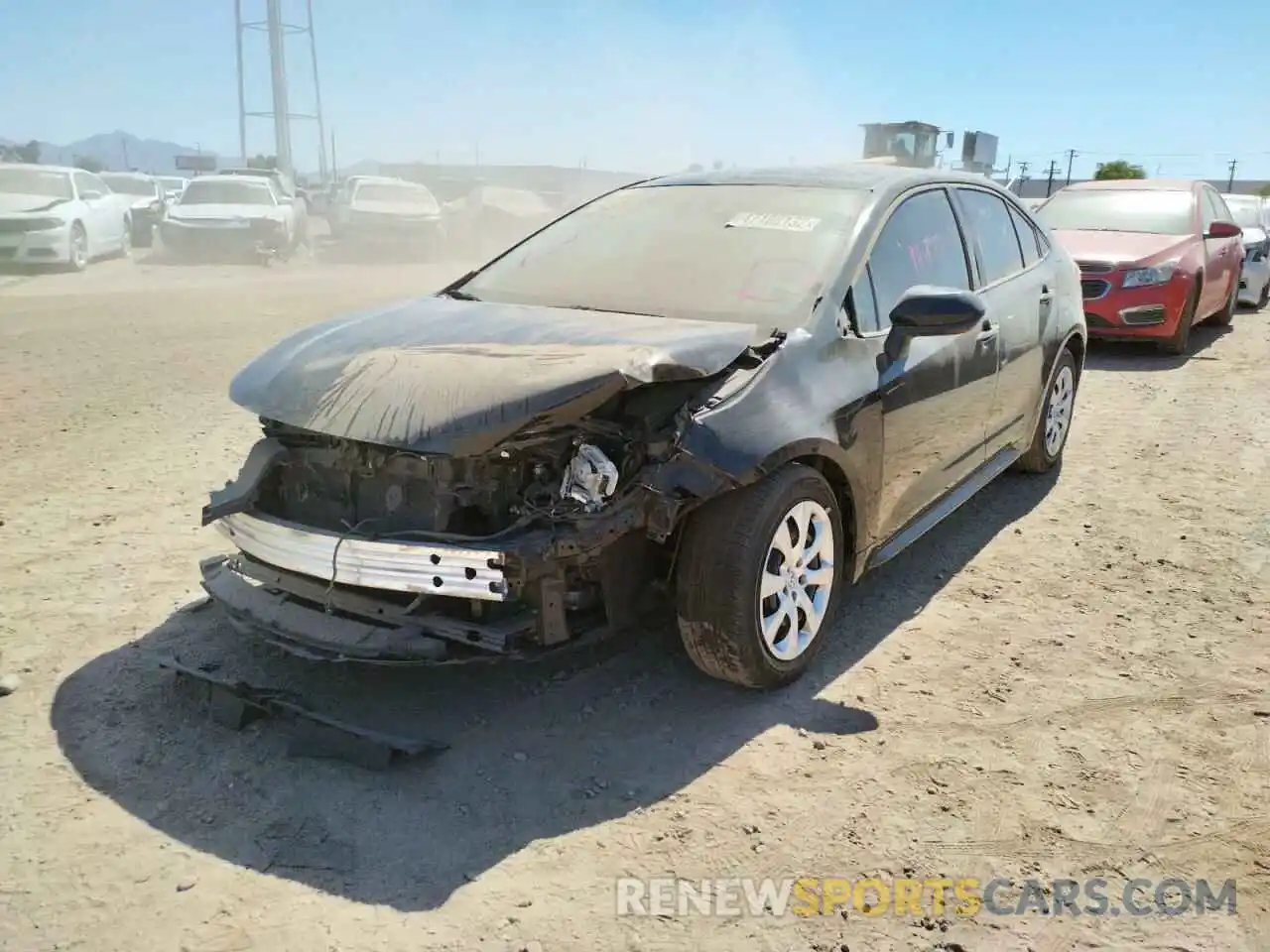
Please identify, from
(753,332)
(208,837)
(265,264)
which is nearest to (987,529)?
(753,332)

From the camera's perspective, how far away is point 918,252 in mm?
4012

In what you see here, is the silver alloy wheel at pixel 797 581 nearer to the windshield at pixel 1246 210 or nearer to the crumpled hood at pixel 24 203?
the windshield at pixel 1246 210

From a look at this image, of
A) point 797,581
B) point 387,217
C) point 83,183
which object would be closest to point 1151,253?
point 797,581

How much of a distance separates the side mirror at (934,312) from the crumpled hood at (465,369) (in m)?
0.57

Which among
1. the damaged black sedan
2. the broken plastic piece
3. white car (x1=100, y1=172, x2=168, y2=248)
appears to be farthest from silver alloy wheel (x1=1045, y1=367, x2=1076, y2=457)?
white car (x1=100, y1=172, x2=168, y2=248)

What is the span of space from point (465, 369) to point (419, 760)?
1147mm

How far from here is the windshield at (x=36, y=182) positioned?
1567 cm

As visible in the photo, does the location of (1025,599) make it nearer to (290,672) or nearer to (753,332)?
(753,332)

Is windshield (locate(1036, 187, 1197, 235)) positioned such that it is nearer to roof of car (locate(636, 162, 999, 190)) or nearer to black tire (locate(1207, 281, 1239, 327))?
black tire (locate(1207, 281, 1239, 327))

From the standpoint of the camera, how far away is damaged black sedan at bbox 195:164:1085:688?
111 inches

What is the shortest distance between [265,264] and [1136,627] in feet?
54.8

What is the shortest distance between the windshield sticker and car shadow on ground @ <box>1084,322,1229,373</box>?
569cm

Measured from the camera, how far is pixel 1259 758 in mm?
3016

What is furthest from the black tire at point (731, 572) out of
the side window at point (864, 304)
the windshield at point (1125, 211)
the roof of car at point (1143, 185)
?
the roof of car at point (1143, 185)
